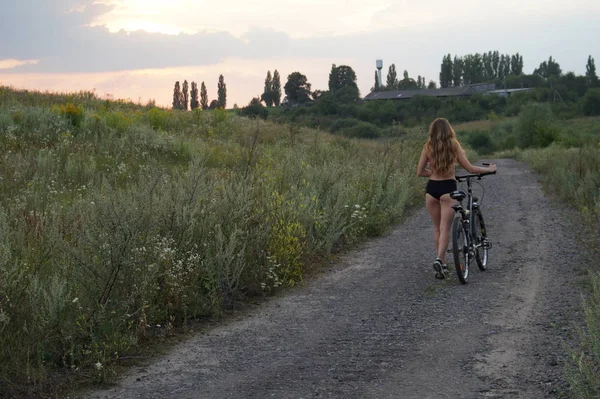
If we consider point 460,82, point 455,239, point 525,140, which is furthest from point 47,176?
point 460,82

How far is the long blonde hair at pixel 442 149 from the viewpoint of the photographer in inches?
342

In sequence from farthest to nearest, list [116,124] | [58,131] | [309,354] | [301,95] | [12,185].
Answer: [301,95]
[116,124]
[58,131]
[12,185]
[309,354]

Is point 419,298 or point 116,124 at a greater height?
point 116,124

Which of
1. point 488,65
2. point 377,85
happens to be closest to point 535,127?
point 377,85

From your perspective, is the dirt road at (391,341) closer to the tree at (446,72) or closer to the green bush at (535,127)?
the green bush at (535,127)

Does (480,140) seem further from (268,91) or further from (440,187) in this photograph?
(440,187)

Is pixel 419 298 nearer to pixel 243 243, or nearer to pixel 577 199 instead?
pixel 243 243

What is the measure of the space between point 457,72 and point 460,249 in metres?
167

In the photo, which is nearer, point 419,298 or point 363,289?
point 419,298

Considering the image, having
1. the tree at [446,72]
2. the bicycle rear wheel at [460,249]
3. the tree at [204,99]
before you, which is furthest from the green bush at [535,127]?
the tree at [446,72]

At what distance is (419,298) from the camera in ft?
25.7

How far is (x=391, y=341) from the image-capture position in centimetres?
616

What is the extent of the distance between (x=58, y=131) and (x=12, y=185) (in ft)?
20.9

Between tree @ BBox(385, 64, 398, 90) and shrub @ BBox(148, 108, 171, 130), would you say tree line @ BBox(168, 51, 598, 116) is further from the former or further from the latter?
shrub @ BBox(148, 108, 171, 130)
